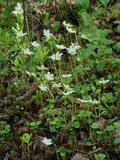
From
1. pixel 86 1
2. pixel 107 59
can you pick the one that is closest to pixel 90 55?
pixel 107 59

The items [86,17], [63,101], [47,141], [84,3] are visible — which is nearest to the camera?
[47,141]

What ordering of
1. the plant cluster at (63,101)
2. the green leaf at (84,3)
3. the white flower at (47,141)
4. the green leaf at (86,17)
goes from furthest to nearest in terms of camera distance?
the green leaf at (84,3)
the green leaf at (86,17)
the plant cluster at (63,101)
the white flower at (47,141)

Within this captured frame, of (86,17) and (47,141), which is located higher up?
(86,17)

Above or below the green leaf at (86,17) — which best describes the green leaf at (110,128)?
below

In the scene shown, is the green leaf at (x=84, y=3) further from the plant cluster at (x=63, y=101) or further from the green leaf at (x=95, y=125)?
the green leaf at (x=95, y=125)

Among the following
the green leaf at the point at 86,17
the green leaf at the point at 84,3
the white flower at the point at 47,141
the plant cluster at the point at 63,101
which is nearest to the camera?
the white flower at the point at 47,141

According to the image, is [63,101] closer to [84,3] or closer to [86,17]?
[86,17]

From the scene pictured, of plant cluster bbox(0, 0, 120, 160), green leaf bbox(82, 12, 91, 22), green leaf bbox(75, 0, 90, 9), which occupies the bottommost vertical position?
plant cluster bbox(0, 0, 120, 160)

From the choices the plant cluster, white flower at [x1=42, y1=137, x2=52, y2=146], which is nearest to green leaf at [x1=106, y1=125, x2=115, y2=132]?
the plant cluster

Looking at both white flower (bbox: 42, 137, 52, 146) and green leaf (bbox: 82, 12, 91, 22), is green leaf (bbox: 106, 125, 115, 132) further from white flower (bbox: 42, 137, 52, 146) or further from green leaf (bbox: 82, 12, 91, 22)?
green leaf (bbox: 82, 12, 91, 22)

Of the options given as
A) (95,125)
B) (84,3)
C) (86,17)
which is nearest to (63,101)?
(95,125)

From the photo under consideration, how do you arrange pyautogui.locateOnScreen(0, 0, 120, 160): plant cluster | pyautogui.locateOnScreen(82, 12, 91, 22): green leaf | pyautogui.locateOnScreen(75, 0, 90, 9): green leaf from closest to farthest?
pyautogui.locateOnScreen(0, 0, 120, 160): plant cluster
pyautogui.locateOnScreen(82, 12, 91, 22): green leaf
pyautogui.locateOnScreen(75, 0, 90, 9): green leaf

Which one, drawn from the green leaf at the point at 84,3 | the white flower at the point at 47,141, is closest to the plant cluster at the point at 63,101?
the white flower at the point at 47,141
